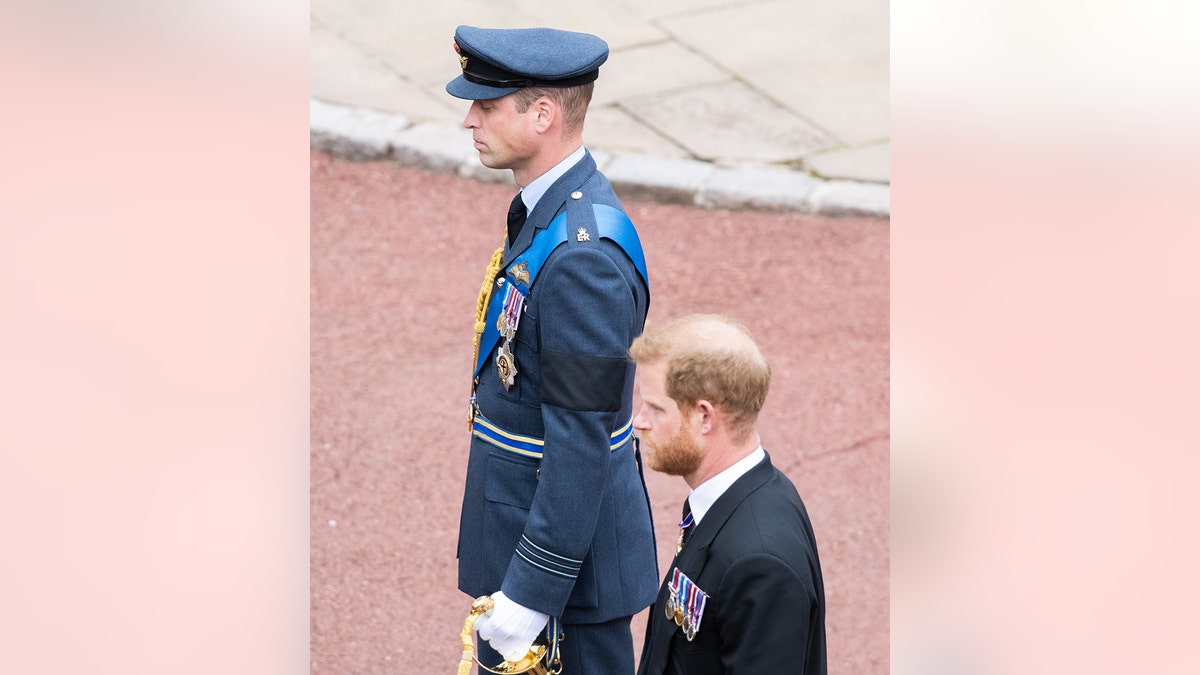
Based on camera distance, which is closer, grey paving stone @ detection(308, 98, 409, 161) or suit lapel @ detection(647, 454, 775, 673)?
suit lapel @ detection(647, 454, 775, 673)

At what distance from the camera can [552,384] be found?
2.60 meters

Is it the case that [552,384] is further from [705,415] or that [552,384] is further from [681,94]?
[681,94]

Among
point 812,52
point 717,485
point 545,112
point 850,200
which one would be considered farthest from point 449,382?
point 812,52

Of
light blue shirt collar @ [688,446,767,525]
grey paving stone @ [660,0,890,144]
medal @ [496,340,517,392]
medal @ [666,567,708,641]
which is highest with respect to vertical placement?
light blue shirt collar @ [688,446,767,525]

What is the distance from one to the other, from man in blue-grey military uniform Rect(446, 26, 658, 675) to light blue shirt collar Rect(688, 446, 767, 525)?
1.29 feet

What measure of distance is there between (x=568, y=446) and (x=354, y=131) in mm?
5289

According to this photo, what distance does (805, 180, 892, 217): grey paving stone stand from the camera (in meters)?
7.06

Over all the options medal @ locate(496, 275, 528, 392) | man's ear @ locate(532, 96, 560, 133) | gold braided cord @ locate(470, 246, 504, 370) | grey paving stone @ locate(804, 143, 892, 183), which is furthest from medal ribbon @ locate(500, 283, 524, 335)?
grey paving stone @ locate(804, 143, 892, 183)

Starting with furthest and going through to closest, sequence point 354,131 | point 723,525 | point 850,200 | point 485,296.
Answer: point 354,131
point 850,200
point 485,296
point 723,525

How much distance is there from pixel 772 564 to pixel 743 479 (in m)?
0.19

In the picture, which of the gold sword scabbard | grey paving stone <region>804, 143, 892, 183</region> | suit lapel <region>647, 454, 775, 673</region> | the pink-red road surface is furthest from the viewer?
grey paving stone <region>804, 143, 892, 183</region>

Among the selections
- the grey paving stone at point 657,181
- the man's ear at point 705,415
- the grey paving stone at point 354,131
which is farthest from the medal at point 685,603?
the grey paving stone at point 354,131

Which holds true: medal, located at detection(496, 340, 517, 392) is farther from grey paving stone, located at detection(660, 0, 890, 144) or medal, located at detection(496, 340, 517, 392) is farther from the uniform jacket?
Result: grey paving stone, located at detection(660, 0, 890, 144)

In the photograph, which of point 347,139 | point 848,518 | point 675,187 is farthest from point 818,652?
point 347,139
